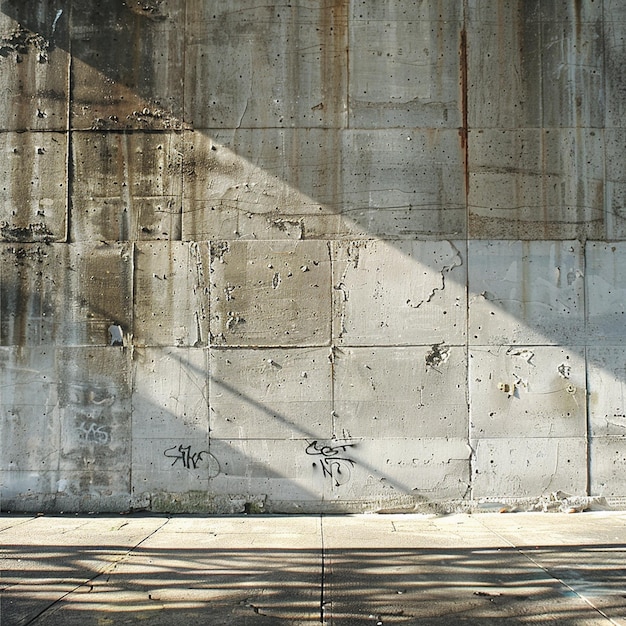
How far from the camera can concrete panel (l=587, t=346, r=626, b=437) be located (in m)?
7.38

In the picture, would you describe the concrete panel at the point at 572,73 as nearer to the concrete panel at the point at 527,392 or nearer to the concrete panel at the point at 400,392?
the concrete panel at the point at 527,392

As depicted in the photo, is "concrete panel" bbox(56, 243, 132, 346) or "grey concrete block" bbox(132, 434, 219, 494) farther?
"concrete panel" bbox(56, 243, 132, 346)

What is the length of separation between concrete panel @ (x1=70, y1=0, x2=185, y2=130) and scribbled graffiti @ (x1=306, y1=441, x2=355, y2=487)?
4.36m

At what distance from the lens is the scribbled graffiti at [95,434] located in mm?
7484

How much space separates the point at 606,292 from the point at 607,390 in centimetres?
119

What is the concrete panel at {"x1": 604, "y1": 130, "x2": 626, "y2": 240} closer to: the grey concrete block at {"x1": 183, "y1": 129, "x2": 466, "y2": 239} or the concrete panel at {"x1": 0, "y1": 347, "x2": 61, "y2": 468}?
the grey concrete block at {"x1": 183, "y1": 129, "x2": 466, "y2": 239}

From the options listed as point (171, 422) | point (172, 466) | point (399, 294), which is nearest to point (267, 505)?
point (172, 466)

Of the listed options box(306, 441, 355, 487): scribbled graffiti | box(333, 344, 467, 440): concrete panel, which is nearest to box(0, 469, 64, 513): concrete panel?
box(306, 441, 355, 487): scribbled graffiti

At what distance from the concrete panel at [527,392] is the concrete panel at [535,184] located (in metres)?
1.47

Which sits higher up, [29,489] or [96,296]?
[96,296]

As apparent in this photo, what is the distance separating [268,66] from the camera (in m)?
7.66

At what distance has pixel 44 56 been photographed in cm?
775

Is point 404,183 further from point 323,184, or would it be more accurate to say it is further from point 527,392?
point 527,392

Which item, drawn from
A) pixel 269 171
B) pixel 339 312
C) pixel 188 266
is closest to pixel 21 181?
pixel 188 266
